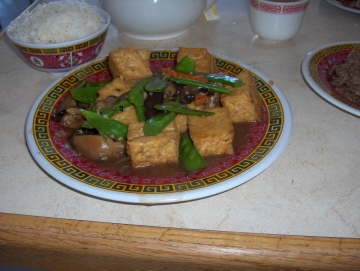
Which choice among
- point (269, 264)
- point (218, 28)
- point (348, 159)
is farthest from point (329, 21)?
point (269, 264)

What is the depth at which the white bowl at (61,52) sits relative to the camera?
1.62m

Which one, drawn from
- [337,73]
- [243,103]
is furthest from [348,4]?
[243,103]

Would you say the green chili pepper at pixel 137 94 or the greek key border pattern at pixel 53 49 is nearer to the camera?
the green chili pepper at pixel 137 94

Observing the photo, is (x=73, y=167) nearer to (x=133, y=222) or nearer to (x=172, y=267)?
(x=133, y=222)

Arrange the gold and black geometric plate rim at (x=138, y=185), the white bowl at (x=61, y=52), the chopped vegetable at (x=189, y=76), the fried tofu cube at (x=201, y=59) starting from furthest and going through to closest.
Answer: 1. the white bowl at (x=61, y=52)
2. the fried tofu cube at (x=201, y=59)
3. the chopped vegetable at (x=189, y=76)
4. the gold and black geometric plate rim at (x=138, y=185)

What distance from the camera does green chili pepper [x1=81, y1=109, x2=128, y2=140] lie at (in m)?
1.21

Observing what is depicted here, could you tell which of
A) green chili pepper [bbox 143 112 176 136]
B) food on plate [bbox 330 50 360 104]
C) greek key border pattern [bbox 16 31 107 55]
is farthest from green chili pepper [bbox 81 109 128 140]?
food on plate [bbox 330 50 360 104]

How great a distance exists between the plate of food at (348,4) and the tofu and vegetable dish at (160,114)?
4.65 feet

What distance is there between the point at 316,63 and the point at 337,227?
0.95m

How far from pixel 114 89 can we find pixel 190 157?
45 centimetres

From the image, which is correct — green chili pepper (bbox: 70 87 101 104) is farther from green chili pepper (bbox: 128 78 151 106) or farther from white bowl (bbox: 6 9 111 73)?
white bowl (bbox: 6 9 111 73)

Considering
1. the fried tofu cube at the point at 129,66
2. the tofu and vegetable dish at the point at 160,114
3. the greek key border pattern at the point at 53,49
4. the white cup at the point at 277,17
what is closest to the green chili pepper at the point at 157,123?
the tofu and vegetable dish at the point at 160,114

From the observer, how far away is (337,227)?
105cm

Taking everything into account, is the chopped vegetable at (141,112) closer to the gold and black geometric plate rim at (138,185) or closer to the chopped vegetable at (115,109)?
the chopped vegetable at (115,109)
